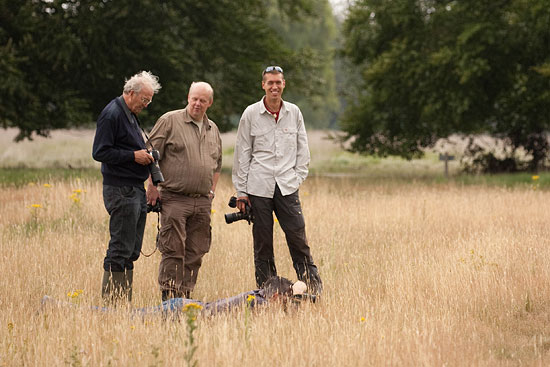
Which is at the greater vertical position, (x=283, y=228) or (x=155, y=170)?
(x=155, y=170)

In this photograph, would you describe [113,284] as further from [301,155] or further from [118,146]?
[301,155]

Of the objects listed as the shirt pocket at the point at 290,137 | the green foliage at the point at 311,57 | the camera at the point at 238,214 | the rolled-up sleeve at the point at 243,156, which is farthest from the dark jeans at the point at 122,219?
the green foliage at the point at 311,57

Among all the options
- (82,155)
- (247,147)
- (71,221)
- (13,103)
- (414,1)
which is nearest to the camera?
(247,147)

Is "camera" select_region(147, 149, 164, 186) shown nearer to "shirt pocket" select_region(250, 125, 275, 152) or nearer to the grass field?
"shirt pocket" select_region(250, 125, 275, 152)

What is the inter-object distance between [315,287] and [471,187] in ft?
39.7

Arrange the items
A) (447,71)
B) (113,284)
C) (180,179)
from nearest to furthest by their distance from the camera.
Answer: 1. (113,284)
2. (180,179)
3. (447,71)

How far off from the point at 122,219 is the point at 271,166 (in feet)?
4.43

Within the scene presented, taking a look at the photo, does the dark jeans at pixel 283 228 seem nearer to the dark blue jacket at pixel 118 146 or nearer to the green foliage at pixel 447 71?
the dark blue jacket at pixel 118 146

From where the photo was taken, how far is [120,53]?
67.9 ft

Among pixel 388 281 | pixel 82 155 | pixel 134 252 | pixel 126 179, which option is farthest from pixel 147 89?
pixel 82 155

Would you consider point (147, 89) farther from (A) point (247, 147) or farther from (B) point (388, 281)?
(B) point (388, 281)

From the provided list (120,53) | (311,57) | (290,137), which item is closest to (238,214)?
(290,137)

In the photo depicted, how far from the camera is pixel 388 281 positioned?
6.52m

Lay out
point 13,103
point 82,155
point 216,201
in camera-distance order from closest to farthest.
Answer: point 216,201, point 13,103, point 82,155
